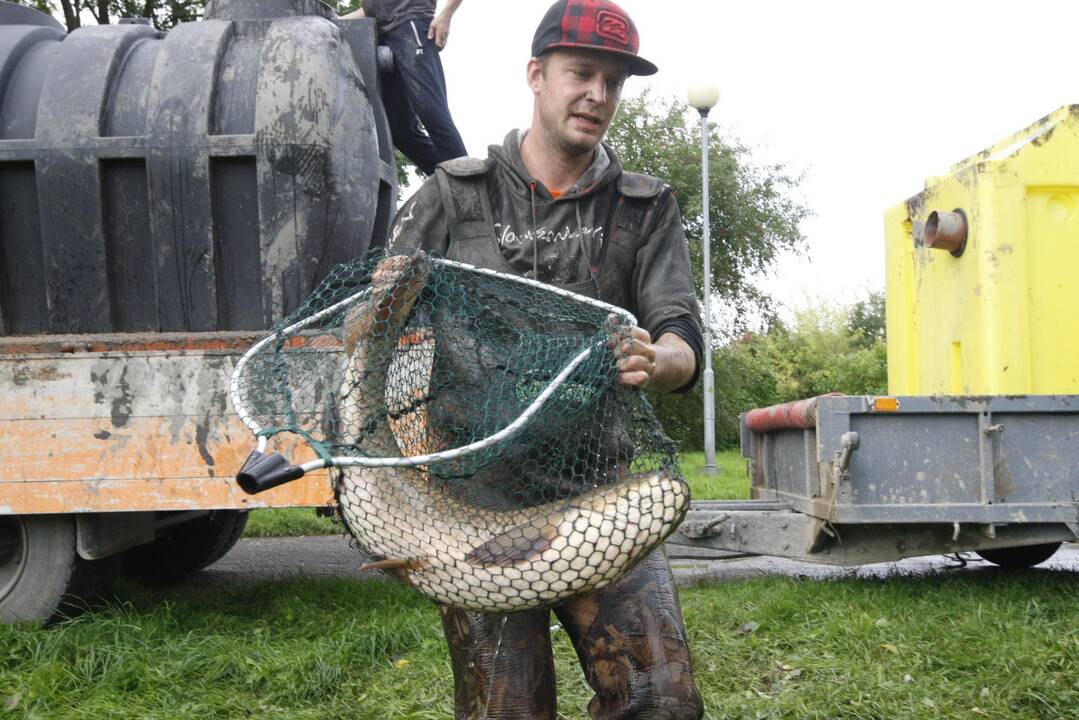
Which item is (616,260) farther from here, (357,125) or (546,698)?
(357,125)

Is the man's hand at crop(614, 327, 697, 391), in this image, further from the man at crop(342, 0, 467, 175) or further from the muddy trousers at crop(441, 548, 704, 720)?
the man at crop(342, 0, 467, 175)

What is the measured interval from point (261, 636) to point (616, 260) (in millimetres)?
3290

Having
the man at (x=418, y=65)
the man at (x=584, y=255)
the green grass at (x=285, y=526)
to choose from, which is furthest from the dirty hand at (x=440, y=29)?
the green grass at (x=285, y=526)

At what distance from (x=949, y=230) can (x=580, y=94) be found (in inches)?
164

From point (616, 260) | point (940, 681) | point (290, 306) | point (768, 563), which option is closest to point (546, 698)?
point (616, 260)

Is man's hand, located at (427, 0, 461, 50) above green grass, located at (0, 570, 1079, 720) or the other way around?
above

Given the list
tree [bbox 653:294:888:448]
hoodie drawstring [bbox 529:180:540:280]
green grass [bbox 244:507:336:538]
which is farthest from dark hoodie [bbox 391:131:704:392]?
tree [bbox 653:294:888:448]

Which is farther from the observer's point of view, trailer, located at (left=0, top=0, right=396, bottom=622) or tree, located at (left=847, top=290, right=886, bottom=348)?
tree, located at (left=847, top=290, right=886, bottom=348)

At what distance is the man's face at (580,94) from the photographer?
2.56 metres

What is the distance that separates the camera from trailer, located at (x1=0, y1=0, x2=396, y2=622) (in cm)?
482

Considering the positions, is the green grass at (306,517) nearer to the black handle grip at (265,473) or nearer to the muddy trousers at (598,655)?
the muddy trousers at (598,655)

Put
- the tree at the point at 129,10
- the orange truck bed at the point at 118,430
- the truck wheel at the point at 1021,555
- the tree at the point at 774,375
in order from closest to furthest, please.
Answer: the orange truck bed at the point at 118,430, the truck wheel at the point at 1021,555, the tree at the point at 129,10, the tree at the point at 774,375

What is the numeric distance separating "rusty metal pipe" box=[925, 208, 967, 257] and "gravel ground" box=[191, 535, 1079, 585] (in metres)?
1.87

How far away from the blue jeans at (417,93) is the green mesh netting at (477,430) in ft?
9.99
